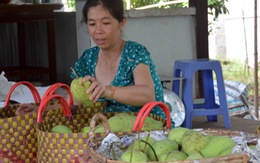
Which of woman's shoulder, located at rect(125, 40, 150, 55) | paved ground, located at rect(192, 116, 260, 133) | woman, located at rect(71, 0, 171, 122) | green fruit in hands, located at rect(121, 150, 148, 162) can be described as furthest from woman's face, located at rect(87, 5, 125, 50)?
paved ground, located at rect(192, 116, 260, 133)

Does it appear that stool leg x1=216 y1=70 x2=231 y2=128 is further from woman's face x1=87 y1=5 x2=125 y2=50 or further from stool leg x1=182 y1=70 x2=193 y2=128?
woman's face x1=87 y1=5 x2=125 y2=50

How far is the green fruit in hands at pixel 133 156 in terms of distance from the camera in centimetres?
156

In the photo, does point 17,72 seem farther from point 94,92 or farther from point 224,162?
point 224,162

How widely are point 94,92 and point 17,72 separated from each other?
12.1 ft

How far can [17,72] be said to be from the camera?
5.67 metres

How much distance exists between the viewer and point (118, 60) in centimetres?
266

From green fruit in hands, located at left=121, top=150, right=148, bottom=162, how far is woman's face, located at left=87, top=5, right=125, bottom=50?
39.7 inches

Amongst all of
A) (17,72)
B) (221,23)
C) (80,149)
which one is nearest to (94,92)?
(80,149)

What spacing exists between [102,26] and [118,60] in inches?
8.5

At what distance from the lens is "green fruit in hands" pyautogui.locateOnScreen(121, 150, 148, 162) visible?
1.56 m

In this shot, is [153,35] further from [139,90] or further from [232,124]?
[139,90]

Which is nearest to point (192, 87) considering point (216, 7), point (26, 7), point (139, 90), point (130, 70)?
point (26, 7)

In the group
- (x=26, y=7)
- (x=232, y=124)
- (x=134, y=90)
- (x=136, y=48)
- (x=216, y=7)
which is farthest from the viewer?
(x=216, y=7)

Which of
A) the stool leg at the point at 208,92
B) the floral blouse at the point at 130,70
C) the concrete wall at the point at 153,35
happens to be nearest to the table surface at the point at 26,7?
the concrete wall at the point at 153,35
